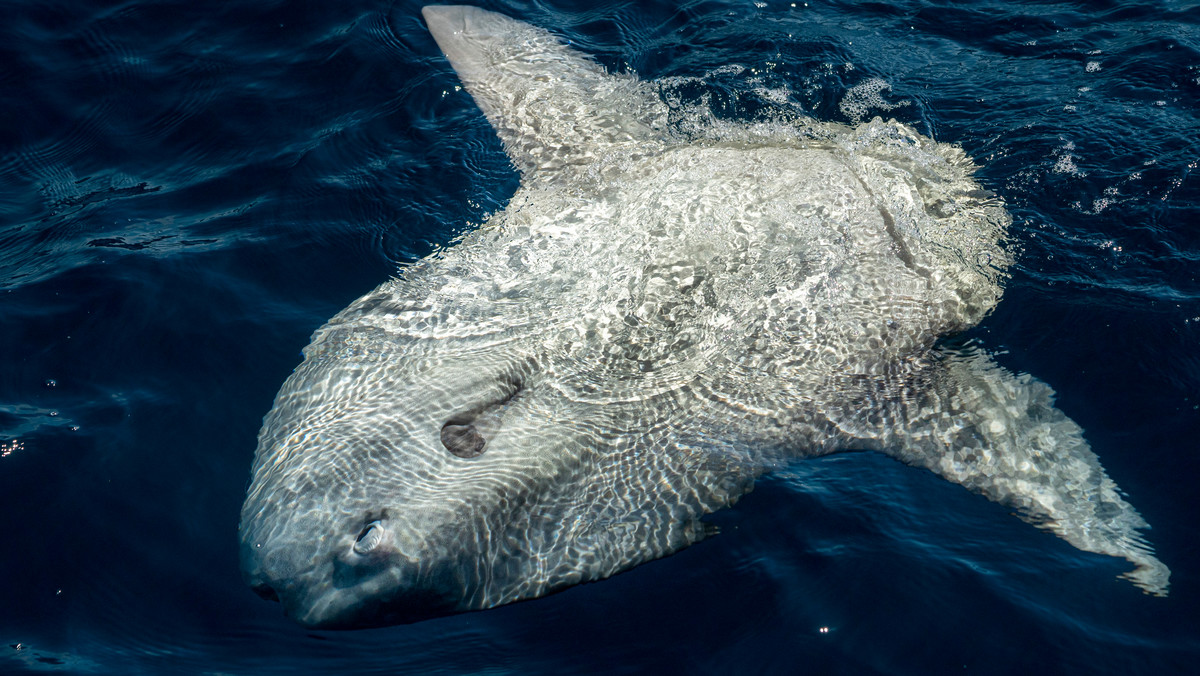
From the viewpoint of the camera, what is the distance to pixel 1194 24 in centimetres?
922

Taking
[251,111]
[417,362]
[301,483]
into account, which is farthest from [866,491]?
[251,111]

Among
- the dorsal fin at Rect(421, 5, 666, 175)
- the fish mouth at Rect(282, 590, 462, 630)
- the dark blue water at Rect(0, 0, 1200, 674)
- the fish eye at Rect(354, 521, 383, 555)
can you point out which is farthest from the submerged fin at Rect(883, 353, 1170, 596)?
the dorsal fin at Rect(421, 5, 666, 175)

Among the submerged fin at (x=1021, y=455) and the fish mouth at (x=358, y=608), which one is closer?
the fish mouth at (x=358, y=608)

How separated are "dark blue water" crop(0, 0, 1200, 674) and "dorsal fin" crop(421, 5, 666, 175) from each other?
11.1 inches

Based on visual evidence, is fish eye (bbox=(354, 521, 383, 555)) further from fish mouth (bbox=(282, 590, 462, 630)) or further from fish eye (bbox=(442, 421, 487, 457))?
fish eye (bbox=(442, 421, 487, 457))

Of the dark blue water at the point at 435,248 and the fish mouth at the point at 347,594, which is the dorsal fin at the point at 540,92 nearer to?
the dark blue water at the point at 435,248

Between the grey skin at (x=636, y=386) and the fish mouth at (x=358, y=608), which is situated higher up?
the grey skin at (x=636, y=386)

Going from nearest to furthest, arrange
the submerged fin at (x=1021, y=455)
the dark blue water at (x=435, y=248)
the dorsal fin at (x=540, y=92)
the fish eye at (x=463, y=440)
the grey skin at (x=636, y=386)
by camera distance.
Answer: the grey skin at (x=636, y=386), the dark blue water at (x=435, y=248), the fish eye at (x=463, y=440), the submerged fin at (x=1021, y=455), the dorsal fin at (x=540, y=92)

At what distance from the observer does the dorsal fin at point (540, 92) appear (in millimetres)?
7559

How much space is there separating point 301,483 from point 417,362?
107 cm

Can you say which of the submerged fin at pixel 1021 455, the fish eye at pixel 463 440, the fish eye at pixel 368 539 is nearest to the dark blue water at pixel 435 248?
the submerged fin at pixel 1021 455

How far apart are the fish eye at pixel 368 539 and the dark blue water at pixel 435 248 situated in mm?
631

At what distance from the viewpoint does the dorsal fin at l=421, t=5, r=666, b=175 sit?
7.56 metres

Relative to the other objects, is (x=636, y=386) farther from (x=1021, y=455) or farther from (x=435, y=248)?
(x=1021, y=455)
